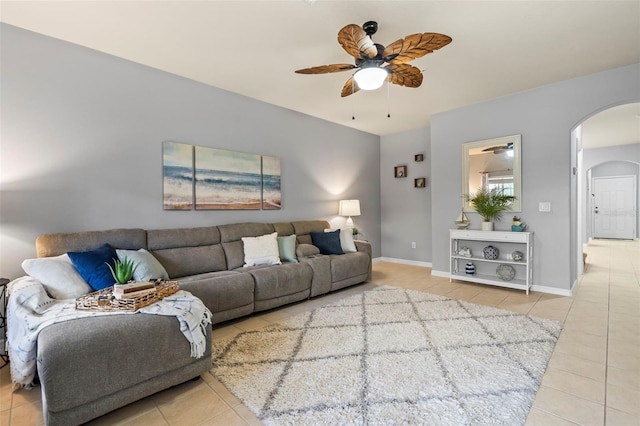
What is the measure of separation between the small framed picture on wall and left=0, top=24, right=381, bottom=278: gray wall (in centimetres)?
287

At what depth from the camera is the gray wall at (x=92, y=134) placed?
98.7 inches

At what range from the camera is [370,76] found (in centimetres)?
241

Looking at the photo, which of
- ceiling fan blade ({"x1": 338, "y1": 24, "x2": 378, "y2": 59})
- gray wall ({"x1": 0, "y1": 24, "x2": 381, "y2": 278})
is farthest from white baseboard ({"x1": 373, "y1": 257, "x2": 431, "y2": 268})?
ceiling fan blade ({"x1": 338, "y1": 24, "x2": 378, "y2": 59})

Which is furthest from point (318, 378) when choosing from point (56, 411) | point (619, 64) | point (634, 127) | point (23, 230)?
point (634, 127)

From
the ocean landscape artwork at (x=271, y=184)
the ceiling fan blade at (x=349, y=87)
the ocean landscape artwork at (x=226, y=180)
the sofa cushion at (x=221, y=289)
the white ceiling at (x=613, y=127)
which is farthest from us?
the white ceiling at (x=613, y=127)

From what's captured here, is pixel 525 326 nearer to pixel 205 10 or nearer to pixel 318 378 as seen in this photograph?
pixel 318 378

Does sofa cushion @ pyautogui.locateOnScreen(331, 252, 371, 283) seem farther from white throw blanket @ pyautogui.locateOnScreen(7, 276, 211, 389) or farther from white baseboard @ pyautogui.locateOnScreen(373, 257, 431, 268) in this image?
white throw blanket @ pyautogui.locateOnScreen(7, 276, 211, 389)

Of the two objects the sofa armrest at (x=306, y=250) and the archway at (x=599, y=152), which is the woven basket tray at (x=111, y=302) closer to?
the sofa armrest at (x=306, y=250)

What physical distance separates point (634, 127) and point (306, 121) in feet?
22.0

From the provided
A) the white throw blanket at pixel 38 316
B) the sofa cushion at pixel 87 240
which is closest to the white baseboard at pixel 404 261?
the sofa cushion at pixel 87 240

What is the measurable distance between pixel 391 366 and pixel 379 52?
236 centimetres

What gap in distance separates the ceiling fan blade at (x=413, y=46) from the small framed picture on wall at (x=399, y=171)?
360 centimetres

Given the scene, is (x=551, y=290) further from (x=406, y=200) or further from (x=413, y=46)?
(x=413, y=46)

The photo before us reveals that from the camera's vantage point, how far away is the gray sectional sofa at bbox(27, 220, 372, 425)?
1.48 meters
